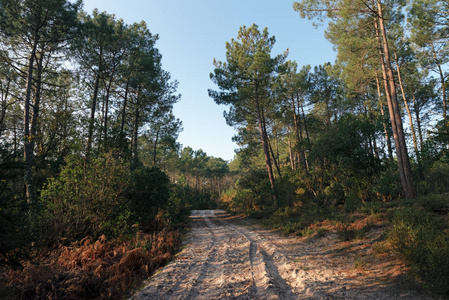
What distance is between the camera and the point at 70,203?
8.18m

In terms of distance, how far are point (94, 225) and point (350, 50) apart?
1500 centimetres

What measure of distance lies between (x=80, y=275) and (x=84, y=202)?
414 centimetres

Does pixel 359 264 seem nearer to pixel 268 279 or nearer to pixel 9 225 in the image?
pixel 268 279

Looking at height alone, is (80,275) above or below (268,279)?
above

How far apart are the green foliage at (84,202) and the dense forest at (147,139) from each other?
53 mm

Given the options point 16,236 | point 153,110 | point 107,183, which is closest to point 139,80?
point 153,110

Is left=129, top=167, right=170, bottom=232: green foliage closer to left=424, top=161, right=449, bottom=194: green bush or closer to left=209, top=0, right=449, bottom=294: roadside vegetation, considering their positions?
left=209, top=0, right=449, bottom=294: roadside vegetation

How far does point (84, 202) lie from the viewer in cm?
834

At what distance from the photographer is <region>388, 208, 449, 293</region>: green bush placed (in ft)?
12.7

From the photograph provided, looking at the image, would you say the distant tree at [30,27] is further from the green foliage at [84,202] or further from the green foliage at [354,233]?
the green foliage at [354,233]

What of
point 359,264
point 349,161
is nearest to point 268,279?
point 359,264

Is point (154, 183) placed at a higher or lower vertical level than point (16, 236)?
higher

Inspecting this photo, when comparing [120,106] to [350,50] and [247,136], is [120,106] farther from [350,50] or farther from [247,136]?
[350,50]

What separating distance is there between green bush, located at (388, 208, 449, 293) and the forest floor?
282mm
